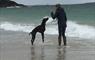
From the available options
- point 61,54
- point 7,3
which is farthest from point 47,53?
point 7,3

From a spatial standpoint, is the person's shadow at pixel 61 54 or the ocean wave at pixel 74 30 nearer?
the person's shadow at pixel 61 54

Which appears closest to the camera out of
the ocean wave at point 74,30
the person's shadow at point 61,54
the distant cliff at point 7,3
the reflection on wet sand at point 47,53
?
the person's shadow at point 61,54

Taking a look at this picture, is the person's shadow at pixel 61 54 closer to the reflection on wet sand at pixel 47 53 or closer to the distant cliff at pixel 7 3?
the reflection on wet sand at pixel 47 53

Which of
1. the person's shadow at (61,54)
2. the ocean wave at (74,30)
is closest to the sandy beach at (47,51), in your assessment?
the person's shadow at (61,54)

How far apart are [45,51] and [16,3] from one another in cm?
9289

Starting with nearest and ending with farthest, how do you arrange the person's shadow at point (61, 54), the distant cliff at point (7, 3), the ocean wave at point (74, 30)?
the person's shadow at point (61, 54), the ocean wave at point (74, 30), the distant cliff at point (7, 3)

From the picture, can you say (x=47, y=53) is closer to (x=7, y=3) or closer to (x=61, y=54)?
(x=61, y=54)

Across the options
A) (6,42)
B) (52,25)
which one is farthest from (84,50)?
(52,25)

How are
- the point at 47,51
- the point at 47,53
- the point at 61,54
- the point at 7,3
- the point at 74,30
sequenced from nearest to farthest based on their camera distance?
1. the point at 61,54
2. the point at 47,53
3. the point at 47,51
4. the point at 74,30
5. the point at 7,3

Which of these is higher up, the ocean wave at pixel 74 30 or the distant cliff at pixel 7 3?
the distant cliff at pixel 7 3

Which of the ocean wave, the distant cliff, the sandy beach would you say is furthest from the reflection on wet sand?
the distant cliff

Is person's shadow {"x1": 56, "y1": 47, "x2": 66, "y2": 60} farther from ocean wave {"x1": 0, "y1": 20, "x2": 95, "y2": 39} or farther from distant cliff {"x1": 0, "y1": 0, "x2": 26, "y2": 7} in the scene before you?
distant cliff {"x1": 0, "y1": 0, "x2": 26, "y2": 7}

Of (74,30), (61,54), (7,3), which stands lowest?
(61,54)

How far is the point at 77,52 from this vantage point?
13.8 m
